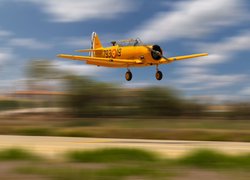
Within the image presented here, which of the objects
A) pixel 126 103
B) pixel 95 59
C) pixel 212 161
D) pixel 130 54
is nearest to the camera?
pixel 212 161

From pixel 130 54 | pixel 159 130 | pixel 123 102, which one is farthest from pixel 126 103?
pixel 130 54

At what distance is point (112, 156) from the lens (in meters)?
16.7

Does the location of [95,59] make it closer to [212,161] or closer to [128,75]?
[128,75]

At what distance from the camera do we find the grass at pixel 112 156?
52.7 ft

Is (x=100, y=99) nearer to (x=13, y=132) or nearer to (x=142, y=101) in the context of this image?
(x=142, y=101)

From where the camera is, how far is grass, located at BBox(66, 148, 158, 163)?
16.1 metres

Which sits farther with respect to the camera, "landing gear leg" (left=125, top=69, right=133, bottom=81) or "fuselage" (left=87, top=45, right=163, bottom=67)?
"fuselage" (left=87, top=45, right=163, bottom=67)

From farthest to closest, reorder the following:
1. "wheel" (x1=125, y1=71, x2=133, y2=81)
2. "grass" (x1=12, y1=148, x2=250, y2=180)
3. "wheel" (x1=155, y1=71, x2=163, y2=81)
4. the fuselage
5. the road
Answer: the road, the fuselage, "wheel" (x1=125, y1=71, x2=133, y2=81), "wheel" (x1=155, y1=71, x2=163, y2=81), "grass" (x1=12, y1=148, x2=250, y2=180)

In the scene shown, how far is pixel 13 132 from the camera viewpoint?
42.8 m

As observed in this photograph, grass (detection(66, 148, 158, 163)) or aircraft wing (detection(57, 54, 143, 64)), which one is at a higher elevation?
aircraft wing (detection(57, 54, 143, 64))

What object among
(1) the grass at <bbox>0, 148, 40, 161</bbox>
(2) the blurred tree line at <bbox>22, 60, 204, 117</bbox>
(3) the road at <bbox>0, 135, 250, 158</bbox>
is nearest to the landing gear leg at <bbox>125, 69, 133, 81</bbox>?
(1) the grass at <bbox>0, 148, 40, 161</bbox>

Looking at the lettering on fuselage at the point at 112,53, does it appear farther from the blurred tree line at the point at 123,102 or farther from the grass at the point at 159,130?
the blurred tree line at the point at 123,102

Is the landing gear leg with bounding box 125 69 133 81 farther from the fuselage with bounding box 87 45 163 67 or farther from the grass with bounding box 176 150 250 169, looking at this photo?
the grass with bounding box 176 150 250 169

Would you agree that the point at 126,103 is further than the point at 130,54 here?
Yes
